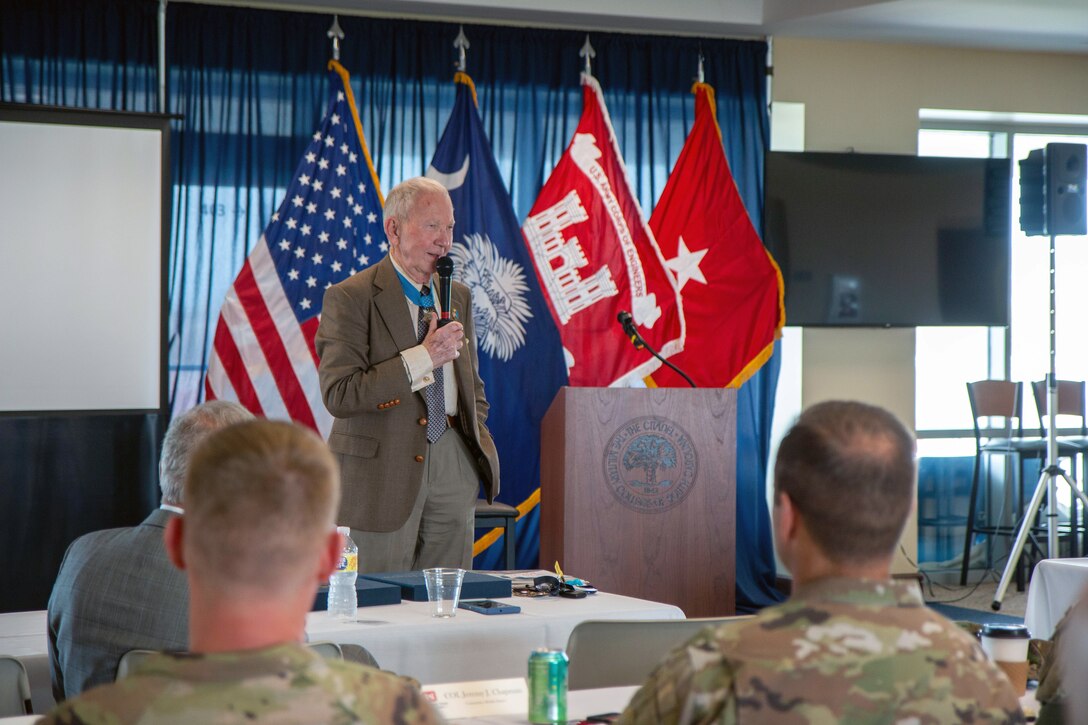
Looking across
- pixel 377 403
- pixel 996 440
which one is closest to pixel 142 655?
pixel 377 403

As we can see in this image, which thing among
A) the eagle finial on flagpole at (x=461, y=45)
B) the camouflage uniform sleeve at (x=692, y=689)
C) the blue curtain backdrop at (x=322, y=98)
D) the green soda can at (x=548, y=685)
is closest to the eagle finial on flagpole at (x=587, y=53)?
the blue curtain backdrop at (x=322, y=98)

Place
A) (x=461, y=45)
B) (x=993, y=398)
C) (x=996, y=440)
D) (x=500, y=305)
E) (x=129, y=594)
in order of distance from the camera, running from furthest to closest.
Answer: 1. (x=996, y=440)
2. (x=993, y=398)
3. (x=461, y=45)
4. (x=500, y=305)
5. (x=129, y=594)

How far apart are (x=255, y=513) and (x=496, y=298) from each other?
200 inches

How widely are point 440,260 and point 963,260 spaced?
161 inches

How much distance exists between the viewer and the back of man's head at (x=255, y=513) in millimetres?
1125

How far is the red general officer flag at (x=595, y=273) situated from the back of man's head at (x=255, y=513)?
507 cm

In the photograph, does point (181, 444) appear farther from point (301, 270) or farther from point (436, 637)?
point (301, 270)

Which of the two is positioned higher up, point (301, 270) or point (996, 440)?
point (301, 270)

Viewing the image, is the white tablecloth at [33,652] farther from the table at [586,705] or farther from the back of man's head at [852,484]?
the back of man's head at [852,484]

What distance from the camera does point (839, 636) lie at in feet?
4.27

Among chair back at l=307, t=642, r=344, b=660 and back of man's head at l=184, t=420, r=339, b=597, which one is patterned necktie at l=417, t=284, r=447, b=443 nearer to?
chair back at l=307, t=642, r=344, b=660

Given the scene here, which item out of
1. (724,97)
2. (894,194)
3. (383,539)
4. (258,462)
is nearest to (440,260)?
(383,539)

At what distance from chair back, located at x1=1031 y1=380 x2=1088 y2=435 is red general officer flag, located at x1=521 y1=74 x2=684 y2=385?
8.23 feet

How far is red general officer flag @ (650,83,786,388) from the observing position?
6.37 meters
